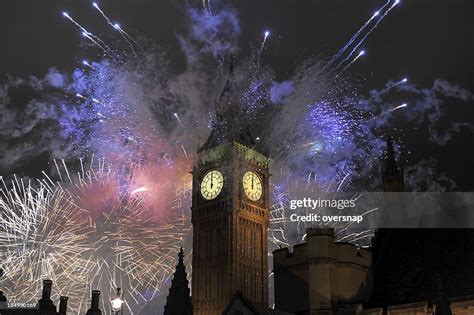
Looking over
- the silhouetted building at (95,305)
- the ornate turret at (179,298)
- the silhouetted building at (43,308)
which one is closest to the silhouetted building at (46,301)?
the silhouetted building at (43,308)

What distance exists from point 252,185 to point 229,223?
6.25 metres

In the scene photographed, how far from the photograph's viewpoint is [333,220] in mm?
68188

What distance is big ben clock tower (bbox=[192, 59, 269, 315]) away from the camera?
90.8m

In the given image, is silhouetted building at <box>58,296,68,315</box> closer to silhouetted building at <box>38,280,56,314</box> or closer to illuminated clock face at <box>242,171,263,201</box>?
silhouetted building at <box>38,280,56,314</box>

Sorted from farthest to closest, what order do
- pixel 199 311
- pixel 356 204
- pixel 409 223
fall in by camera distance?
1. pixel 199 311
2. pixel 356 204
3. pixel 409 223

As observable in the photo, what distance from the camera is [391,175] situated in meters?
76.2

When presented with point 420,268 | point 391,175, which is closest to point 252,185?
point 391,175

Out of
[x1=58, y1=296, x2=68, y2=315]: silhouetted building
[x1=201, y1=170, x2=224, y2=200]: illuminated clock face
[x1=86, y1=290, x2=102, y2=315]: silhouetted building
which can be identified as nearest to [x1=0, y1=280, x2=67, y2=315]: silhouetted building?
[x1=58, y1=296, x2=68, y2=315]: silhouetted building

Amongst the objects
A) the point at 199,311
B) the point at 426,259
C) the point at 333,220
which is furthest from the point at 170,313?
the point at 199,311

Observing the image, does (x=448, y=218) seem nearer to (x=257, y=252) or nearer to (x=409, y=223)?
(x=409, y=223)

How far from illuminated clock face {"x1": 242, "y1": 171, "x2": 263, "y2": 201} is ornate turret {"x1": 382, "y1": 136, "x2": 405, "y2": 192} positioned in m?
21.2

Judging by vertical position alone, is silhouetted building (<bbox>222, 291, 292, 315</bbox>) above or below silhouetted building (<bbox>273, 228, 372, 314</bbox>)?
below

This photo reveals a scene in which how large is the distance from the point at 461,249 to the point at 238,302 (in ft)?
60.4

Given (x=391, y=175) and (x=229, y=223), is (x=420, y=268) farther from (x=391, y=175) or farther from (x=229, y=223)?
(x=229, y=223)
